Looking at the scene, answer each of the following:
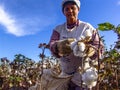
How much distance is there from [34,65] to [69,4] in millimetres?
5141

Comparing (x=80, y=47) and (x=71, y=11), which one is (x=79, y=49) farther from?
(x=71, y=11)

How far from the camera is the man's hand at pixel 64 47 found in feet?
10.7

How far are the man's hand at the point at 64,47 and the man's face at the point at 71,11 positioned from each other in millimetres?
556

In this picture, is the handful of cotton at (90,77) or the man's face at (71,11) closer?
the handful of cotton at (90,77)

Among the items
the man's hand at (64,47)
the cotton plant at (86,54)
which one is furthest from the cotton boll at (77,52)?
the man's hand at (64,47)

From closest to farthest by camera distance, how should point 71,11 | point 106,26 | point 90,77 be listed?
point 90,77
point 106,26
point 71,11

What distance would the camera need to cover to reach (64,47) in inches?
131

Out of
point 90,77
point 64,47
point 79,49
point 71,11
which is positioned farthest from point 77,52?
point 71,11

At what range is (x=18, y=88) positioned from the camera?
7.23 metres

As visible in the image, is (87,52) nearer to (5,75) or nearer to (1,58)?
(5,75)

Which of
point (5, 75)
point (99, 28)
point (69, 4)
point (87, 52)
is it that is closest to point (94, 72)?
point (87, 52)

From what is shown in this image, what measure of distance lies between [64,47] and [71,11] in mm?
686

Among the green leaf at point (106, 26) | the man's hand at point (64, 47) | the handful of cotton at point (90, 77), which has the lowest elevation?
the handful of cotton at point (90, 77)

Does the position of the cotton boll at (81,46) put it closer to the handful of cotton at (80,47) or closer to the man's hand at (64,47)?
the handful of cotton at (80,47)
